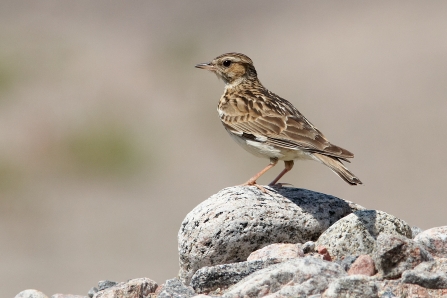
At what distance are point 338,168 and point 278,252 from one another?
1.44 meters

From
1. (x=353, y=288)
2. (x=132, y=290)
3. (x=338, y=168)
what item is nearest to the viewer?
(x=353, y=288)

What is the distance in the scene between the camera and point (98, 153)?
26.8 metres

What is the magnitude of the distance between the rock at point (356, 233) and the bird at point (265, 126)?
1.65 feet

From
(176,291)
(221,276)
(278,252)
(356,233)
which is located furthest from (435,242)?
(176,291)

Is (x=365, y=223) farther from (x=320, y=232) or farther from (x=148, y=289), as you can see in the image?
(x=148, y=289)

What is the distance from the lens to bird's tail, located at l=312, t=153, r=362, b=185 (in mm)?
8047

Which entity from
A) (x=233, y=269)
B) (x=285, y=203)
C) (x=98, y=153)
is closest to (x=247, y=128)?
(x=285, y=203)

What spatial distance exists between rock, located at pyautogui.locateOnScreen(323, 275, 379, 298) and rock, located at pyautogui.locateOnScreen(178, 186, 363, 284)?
2.43 metres

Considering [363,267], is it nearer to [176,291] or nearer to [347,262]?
[347,262]

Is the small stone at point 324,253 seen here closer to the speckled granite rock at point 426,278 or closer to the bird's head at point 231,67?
the speckled granite rock at point 426,278

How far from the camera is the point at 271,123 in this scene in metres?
9.64

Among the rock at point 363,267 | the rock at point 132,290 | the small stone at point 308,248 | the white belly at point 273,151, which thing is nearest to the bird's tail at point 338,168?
the white belly at point 273,151

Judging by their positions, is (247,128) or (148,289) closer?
(148,289)

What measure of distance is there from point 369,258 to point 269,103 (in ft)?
13.4
